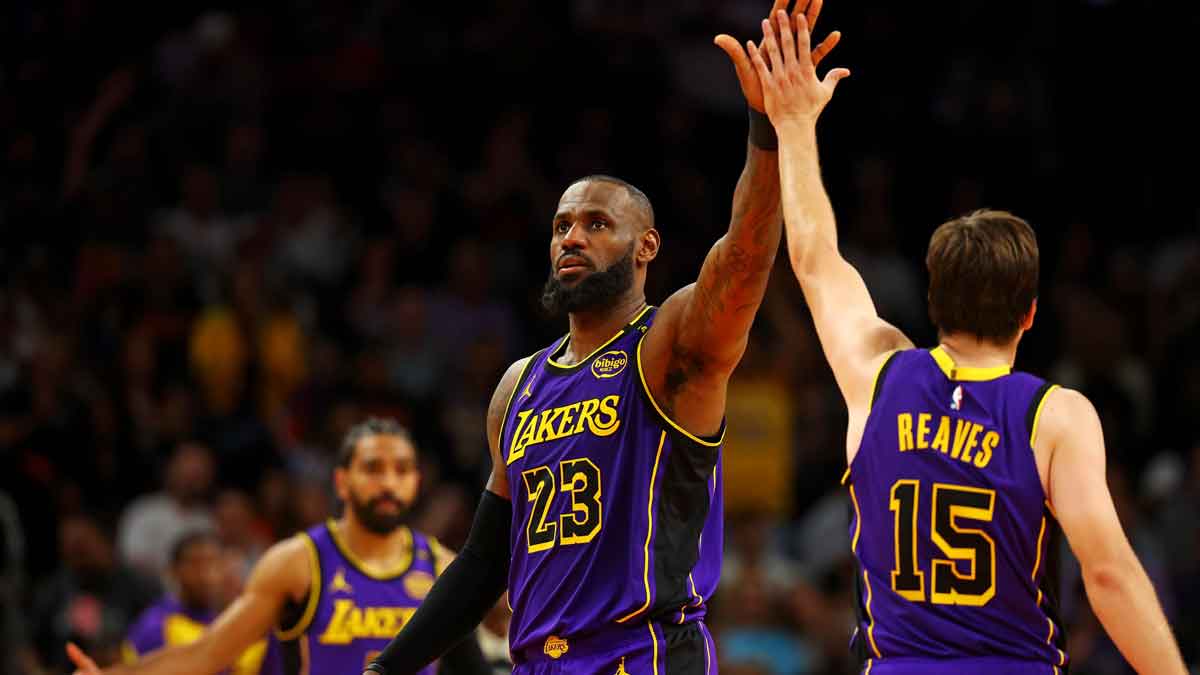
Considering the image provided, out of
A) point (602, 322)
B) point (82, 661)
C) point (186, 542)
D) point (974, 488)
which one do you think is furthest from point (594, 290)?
point (186, 542)

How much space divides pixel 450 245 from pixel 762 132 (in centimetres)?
912

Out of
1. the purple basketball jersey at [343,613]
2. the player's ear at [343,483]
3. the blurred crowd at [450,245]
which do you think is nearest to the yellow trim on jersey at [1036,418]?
the purple basketball jersey at [343,613]

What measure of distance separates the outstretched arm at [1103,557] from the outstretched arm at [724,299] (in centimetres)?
138

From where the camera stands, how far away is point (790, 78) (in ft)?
15.9

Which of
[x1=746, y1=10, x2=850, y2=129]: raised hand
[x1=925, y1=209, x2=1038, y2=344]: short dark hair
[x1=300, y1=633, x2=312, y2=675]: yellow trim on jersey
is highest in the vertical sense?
[x1=746, y1=10, x2=850, y2=129]: raised hand

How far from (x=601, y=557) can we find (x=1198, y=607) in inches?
303

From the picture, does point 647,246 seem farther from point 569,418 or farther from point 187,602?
point 187,602

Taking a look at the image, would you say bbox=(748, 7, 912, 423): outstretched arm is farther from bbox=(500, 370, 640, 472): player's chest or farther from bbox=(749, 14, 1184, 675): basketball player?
bbox=(500, 370, 640, 472): player's chest

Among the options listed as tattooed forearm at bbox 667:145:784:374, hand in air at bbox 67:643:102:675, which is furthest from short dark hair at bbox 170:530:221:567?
tattooed forearm at bbox 667:145:784:374

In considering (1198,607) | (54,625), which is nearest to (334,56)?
(54,625)

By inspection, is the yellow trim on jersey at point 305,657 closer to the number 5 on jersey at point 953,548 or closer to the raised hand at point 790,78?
the raised hand at point 790,78

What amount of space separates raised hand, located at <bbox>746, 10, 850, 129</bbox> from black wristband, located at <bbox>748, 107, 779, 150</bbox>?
0.11 m

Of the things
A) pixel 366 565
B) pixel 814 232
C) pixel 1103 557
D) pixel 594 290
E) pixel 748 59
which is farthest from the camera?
pixel 366 565

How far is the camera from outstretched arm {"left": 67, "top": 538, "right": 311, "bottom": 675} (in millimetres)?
7488
